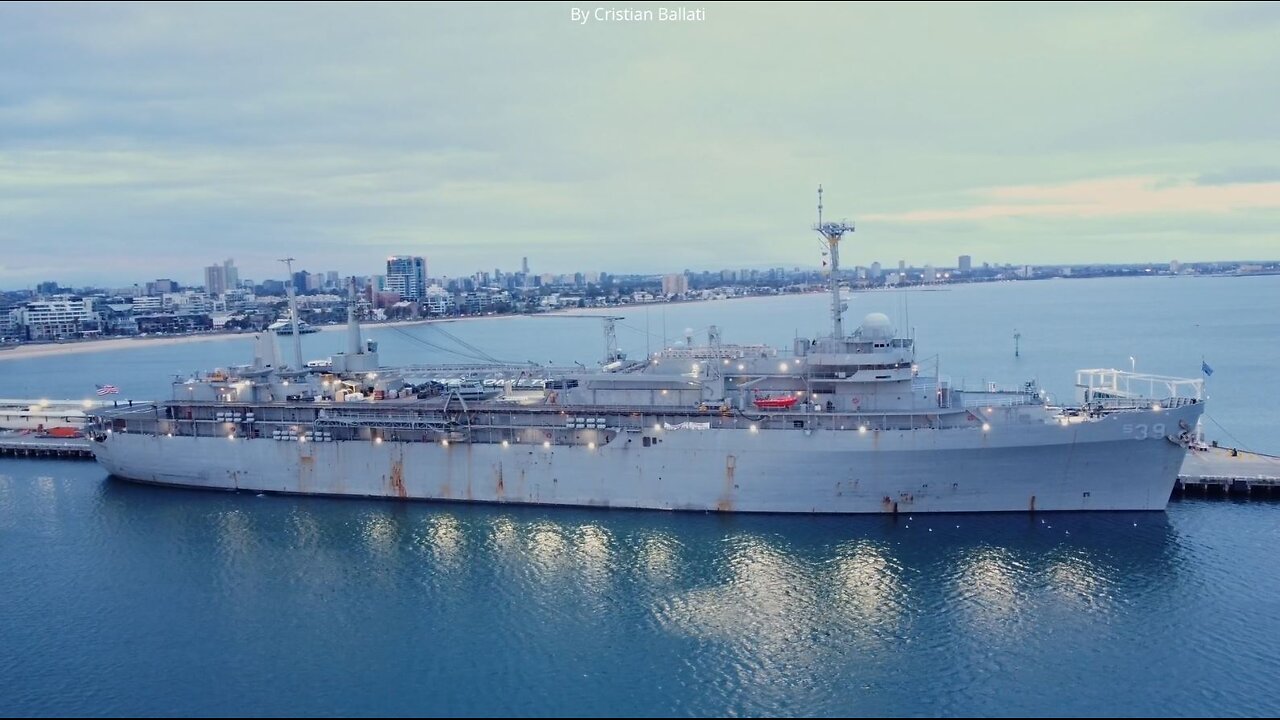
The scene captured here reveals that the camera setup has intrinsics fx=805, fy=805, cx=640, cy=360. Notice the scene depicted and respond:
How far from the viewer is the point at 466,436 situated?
104ft

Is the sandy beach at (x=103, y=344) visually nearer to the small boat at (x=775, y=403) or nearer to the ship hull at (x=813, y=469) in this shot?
the ship hull at (x=813, y=469)

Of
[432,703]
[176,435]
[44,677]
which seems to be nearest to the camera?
[432,703]

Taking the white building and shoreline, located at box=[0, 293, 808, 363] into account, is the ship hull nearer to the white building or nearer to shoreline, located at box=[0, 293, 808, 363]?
shoreline, located at box=[0, 293, 808, 363]

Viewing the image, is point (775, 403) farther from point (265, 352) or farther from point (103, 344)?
point (103, 344)

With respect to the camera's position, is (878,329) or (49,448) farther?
(49,448)

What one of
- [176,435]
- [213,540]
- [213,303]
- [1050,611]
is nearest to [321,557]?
[213,540]

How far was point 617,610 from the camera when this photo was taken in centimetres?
2241

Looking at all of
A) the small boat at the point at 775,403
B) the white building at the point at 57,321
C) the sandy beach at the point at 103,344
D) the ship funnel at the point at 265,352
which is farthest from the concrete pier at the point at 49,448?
the white building at the point at 57,321

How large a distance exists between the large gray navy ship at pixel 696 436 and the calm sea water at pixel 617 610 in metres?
0.99

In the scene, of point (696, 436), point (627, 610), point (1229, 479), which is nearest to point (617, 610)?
point (627, 610)

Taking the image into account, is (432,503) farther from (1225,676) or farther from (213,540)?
(1225,676)

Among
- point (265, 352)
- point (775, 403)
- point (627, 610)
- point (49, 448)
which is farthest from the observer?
point (49, 448)

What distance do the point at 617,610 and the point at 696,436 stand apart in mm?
8289

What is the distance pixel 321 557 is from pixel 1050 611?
22.3 m
